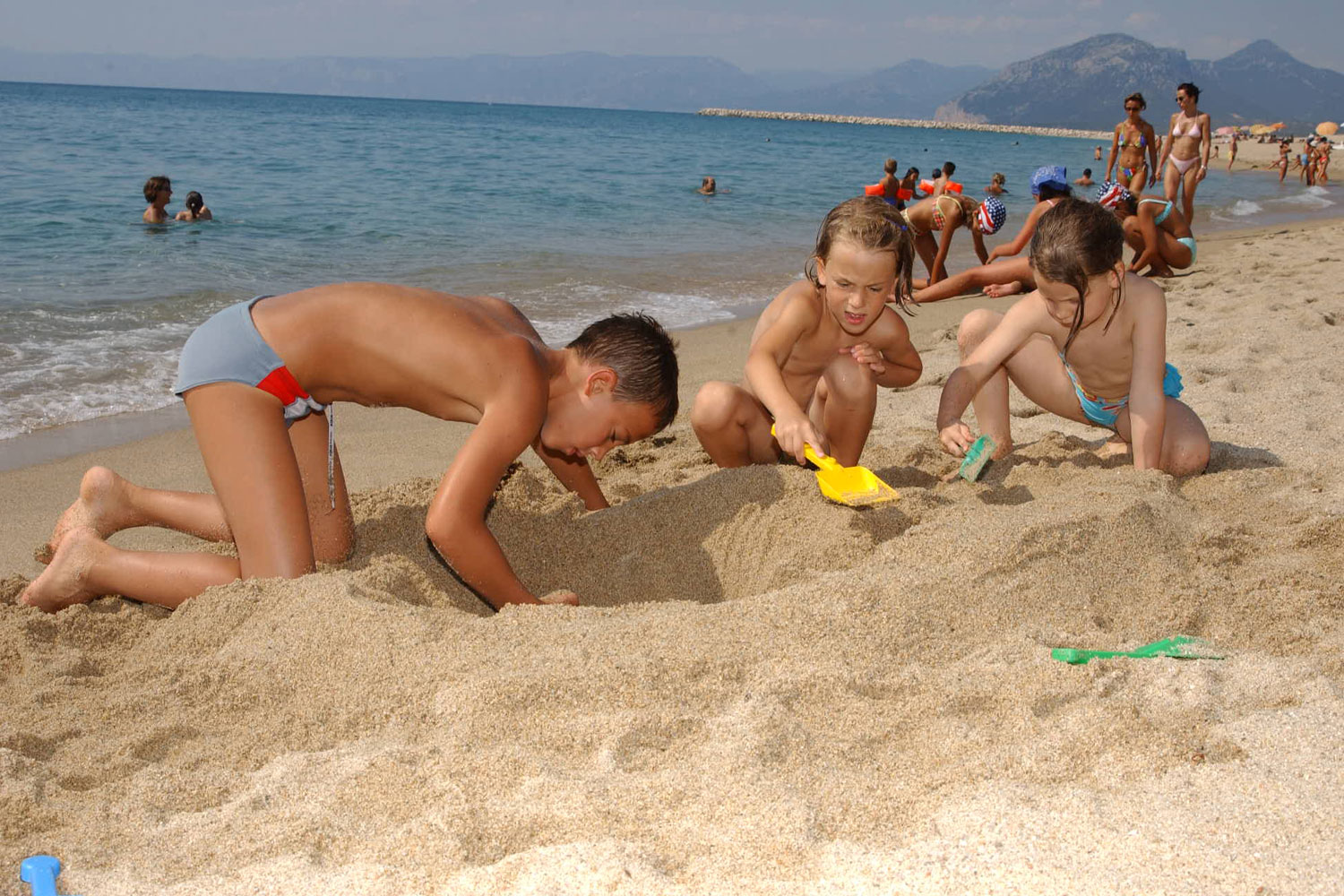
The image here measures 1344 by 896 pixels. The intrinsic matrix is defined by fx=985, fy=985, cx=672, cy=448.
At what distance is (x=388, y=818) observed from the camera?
4.98 ft

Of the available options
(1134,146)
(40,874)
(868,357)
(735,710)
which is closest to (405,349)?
(735,710)

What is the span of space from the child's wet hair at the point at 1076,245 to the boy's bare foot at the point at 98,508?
2.82m

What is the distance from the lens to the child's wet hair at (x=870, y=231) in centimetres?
297

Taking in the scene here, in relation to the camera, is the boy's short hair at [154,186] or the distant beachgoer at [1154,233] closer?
the distant beachgoer at [1154,233]

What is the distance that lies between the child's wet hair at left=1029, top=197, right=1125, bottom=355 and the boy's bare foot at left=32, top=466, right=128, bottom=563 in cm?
282

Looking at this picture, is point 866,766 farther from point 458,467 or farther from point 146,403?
point 146,403

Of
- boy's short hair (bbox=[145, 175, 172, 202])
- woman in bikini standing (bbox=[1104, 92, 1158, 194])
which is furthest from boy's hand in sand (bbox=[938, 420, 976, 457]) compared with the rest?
boy's short hair (bbox=[145, 175, 172, 202])

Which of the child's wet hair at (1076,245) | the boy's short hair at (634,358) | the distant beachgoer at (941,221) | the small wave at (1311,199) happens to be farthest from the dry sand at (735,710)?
the small wave at (1311,199)

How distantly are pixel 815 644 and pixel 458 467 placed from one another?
934 mm

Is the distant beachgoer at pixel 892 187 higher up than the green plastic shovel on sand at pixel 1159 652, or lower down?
higher up

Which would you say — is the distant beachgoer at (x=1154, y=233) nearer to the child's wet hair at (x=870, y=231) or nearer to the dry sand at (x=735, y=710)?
the child's wet hair at (x=870, y=231)

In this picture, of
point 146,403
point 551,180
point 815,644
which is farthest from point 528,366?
point 551,180

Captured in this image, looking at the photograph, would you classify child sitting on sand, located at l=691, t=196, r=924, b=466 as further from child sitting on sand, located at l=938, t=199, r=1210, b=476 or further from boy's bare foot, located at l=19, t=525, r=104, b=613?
boy's bare foot, located at l=19, t=525, r=104, b=613

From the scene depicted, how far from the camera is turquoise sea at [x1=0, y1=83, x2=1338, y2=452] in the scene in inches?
216
